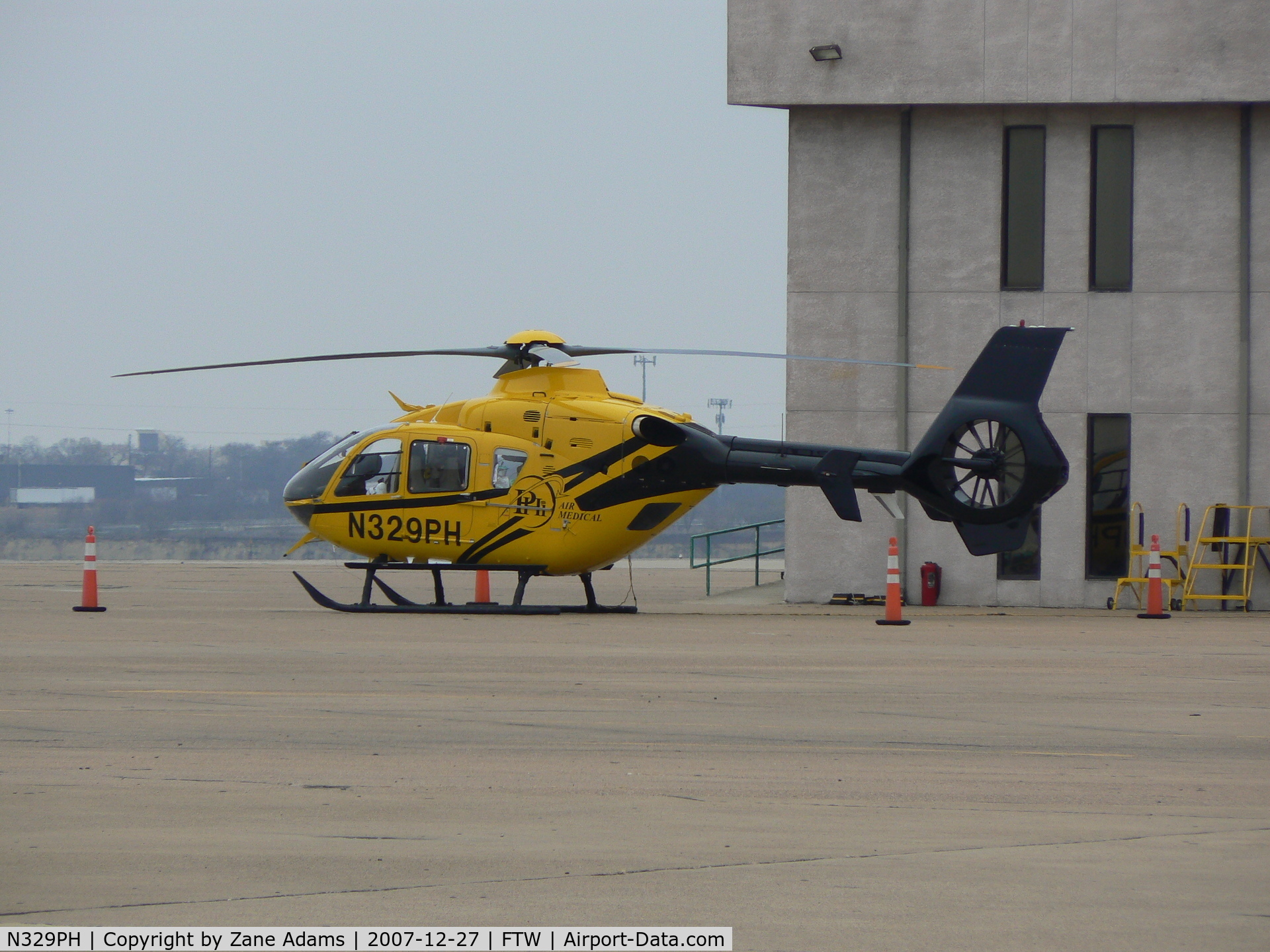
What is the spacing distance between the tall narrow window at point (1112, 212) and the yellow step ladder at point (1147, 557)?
3.18 meters

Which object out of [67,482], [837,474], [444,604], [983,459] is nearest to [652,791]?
[837,474]

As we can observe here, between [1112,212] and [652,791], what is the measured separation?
15708mm

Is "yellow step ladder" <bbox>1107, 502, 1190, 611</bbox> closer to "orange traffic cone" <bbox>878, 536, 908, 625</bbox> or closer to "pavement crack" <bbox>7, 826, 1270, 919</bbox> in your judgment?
"orange traffic cone" <bbox>878, 536, 908, 625</bbox>

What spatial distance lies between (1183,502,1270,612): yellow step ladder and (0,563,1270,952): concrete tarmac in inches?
279

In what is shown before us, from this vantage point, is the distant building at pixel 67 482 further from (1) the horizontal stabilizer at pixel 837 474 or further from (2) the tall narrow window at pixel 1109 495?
(1) the horizontal stabilizer at pixel 837 474

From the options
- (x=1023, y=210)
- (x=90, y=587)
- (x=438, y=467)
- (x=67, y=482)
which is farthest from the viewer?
(x=67, y=482)

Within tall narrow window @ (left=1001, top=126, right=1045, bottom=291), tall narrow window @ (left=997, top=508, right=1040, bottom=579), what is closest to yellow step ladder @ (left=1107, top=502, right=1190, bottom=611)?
tall narrow window @ (left=997, top=508, right=1040, bottom=579)

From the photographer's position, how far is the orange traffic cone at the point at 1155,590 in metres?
17.0

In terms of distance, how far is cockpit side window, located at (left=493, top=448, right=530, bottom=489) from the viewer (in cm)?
1695

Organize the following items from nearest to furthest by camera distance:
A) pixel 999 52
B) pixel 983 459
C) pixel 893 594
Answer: pixel 983 459 → pixel 893 594 → pixel 999 52

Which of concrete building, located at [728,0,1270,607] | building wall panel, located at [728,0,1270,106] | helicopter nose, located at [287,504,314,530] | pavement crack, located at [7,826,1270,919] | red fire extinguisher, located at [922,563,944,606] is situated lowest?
pavement crack, located at [7,826,1270,919]

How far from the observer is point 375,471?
17.1 meters

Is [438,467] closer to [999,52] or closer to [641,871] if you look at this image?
[999,52]

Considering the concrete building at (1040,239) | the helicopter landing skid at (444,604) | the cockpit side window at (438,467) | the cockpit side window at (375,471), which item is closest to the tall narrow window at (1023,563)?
the concrete building at (1040,239)
